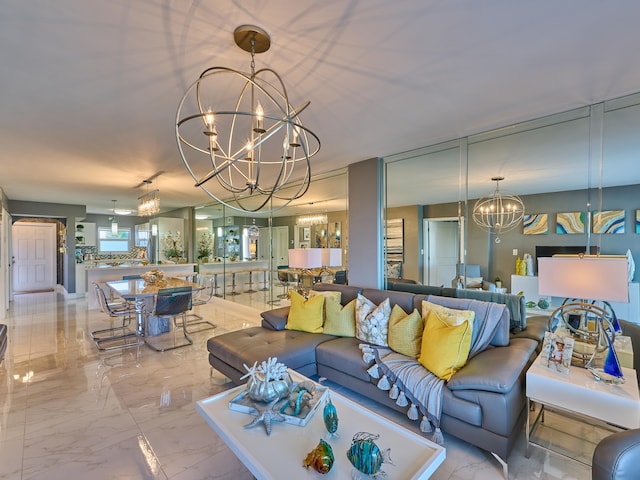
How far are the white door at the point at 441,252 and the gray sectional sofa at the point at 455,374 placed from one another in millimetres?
626

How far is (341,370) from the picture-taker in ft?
9.14

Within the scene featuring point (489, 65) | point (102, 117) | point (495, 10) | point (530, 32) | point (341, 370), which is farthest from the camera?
point (341, 370)

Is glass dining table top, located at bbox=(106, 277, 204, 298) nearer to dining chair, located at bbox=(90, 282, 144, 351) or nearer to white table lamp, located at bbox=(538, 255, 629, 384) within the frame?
dining chair, located at bbox=(90, 282, 144, 351)

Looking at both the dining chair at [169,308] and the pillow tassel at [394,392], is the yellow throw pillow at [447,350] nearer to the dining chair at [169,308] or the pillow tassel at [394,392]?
the pillow tassel at [394,392]

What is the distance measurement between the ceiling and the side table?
73.6 inches

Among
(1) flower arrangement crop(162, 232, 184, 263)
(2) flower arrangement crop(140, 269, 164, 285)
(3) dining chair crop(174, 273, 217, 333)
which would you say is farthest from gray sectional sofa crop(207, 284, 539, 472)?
(1) flower arrangement crop(162, 232, 184, 263)

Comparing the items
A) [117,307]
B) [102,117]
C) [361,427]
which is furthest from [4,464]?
[117,307]

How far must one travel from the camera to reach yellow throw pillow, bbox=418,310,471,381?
2266 mm

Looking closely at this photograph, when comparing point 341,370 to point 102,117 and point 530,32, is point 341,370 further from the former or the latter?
point 102,117

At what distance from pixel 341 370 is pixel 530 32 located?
271 cm

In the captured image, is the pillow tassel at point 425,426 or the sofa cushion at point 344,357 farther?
the sofa cushion at point 344,357

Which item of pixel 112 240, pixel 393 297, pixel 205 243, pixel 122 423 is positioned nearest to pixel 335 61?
pixel 393 297

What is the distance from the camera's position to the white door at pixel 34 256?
8.77m

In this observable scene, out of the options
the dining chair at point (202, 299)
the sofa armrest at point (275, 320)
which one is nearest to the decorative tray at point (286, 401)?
the sofa armrest at point (275, 320)
